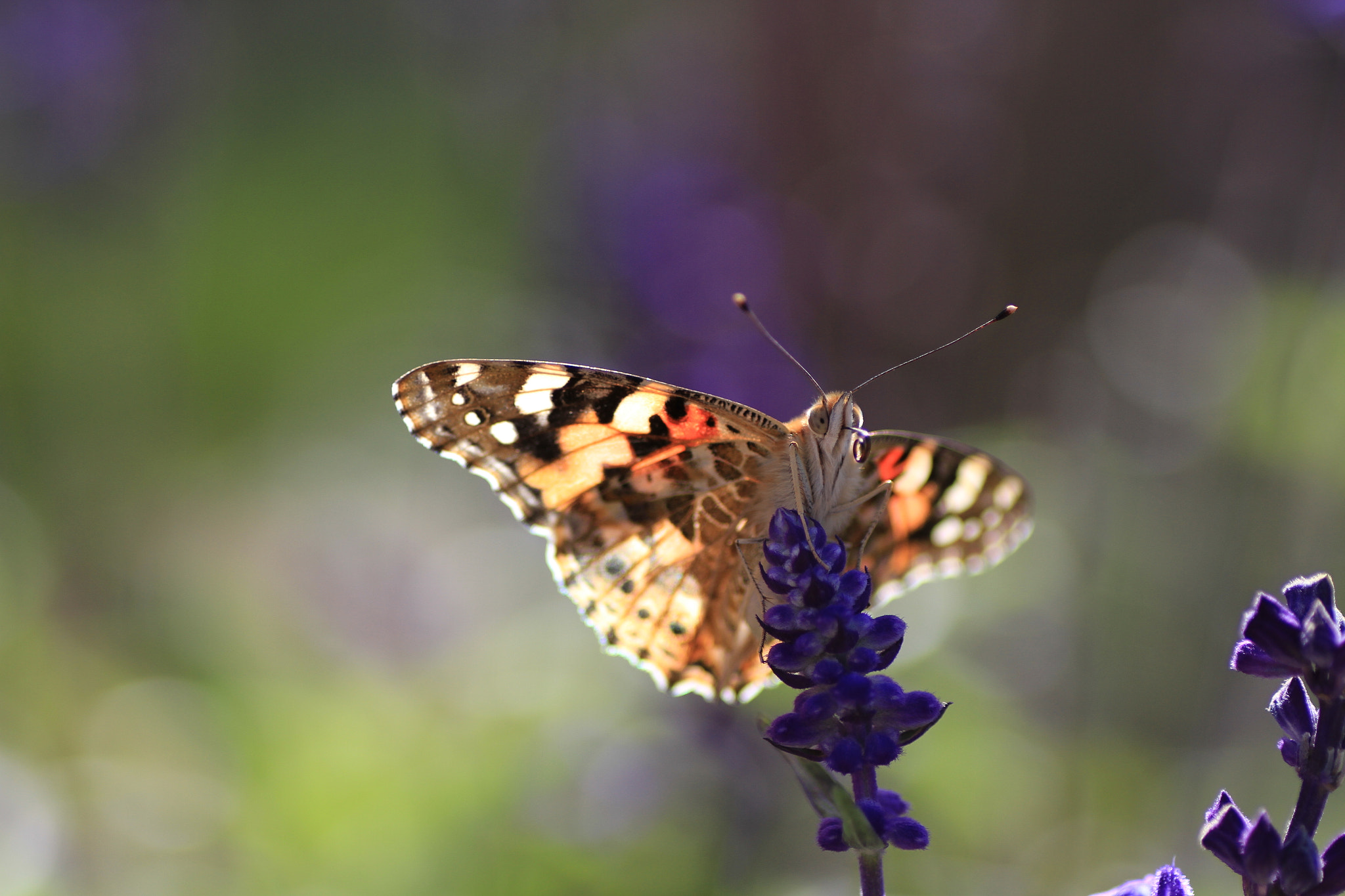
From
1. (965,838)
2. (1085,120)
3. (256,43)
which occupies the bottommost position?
(965,838)

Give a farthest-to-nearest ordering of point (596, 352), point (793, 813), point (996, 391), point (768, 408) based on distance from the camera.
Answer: point (996, 391) < point (596, 352) < point (768, 408) < point (793, 813)

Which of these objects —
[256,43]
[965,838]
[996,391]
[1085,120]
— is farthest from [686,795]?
[256,43]

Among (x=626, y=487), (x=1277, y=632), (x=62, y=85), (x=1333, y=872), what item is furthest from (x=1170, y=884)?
(x=62, y=85)

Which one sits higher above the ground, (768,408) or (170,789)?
(768,408)

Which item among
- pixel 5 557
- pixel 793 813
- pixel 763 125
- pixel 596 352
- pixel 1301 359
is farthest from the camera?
pixel 763 125

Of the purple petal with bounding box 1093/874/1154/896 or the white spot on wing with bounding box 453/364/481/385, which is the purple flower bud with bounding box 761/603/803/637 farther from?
the white spot on wing with bounding box 453/364/481/385

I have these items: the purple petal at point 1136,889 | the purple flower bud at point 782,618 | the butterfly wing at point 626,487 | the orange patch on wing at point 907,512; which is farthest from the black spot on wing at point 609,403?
the purple petal at point 1136,889

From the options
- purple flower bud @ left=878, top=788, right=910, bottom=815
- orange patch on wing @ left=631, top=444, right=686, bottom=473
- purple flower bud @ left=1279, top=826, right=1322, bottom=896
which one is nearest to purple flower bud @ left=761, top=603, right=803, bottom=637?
purple flower bud @ left=878, top=788, right=910, bottom=815

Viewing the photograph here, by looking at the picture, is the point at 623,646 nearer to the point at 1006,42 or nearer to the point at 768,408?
the point at 768,408
